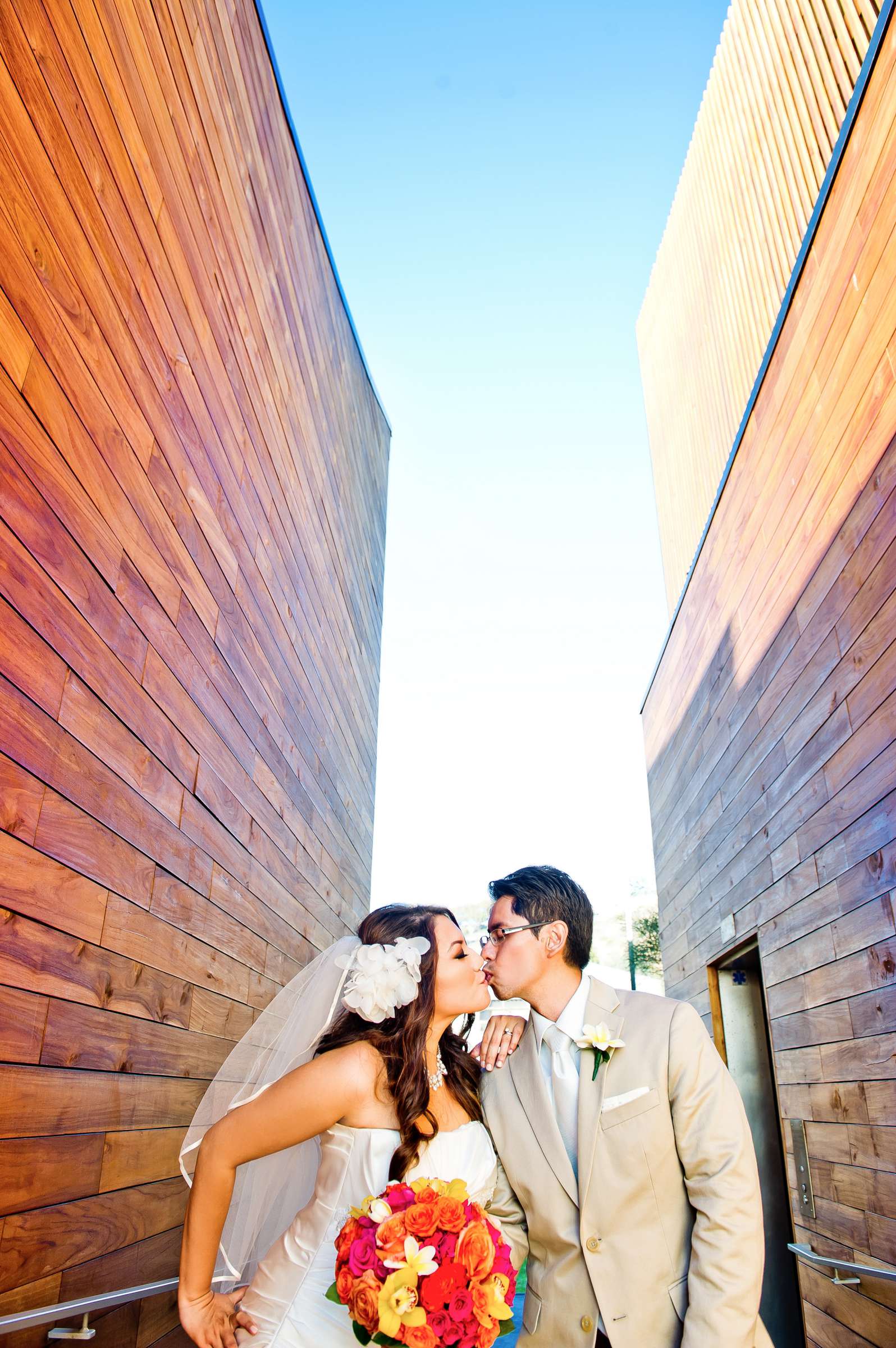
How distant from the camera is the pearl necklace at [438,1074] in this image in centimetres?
234

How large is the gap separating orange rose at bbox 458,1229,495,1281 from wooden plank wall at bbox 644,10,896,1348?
2025 millimetres

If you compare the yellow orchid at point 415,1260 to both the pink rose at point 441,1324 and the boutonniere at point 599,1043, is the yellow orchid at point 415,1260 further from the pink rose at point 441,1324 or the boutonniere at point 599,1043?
the boutonniere at point 599,1043

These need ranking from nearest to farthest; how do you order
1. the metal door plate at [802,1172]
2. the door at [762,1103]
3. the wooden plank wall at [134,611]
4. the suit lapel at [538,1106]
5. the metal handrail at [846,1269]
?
the wooden plank wall at [134,611] < the suit lapel at [538,1106] < the metal handrail at [846,1269] < the metal door plate at [802,1172] < the door at [762,1103]

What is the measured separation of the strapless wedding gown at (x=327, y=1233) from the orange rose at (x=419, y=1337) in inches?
13.9

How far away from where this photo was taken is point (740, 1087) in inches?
217

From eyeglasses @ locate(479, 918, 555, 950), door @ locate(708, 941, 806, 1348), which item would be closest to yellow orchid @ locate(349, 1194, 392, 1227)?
eyeglasses @ locate(479, 918, 555, 950)

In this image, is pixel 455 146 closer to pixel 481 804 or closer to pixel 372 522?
pixel 372 522

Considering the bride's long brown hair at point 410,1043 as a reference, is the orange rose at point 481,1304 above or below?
below

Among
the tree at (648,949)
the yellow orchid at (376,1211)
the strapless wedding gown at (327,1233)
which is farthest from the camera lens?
the tree at (648,949)

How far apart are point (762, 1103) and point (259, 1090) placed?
443 centimetres

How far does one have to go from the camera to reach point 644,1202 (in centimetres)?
202

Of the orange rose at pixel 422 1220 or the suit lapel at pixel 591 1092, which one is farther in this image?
the suit lapel at pixel 591 1092

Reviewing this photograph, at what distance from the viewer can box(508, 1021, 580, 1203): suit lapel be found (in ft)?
6.87

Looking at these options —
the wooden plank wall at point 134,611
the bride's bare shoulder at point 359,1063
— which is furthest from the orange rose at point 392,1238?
the wooden plank wall at point 134,611
